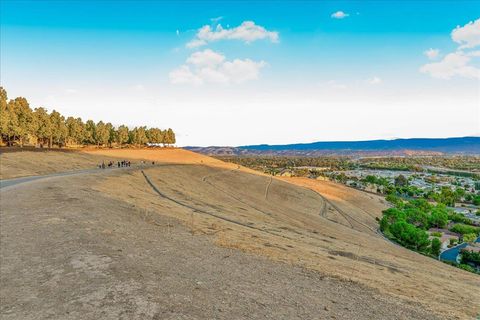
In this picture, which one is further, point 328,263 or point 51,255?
point 328,263

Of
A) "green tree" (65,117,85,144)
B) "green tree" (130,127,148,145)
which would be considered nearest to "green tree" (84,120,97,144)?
"green tree" (65,117,85,144)

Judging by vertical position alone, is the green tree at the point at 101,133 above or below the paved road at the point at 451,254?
above

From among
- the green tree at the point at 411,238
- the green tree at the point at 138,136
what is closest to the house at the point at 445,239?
the green tree at the point at 411,238

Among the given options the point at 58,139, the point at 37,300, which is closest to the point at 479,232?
the point at 37,300

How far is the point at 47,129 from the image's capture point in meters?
113

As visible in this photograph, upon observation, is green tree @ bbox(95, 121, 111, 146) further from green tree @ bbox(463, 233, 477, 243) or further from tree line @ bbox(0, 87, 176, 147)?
green tree @ bbox(463, 233, 477, 243)

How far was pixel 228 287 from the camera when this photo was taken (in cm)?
1230

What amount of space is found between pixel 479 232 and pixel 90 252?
110m

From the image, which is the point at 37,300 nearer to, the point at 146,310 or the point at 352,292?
the point at 146,310

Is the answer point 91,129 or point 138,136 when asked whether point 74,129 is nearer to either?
point 91,129

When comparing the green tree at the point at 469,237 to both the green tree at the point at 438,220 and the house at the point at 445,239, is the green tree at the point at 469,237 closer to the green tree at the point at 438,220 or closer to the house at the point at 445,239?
the house at the point at 445,239

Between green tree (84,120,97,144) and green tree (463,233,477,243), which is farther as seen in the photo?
green tree (84,120,97,144)

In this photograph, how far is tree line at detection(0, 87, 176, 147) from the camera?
304 ft

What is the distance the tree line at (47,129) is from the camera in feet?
304
